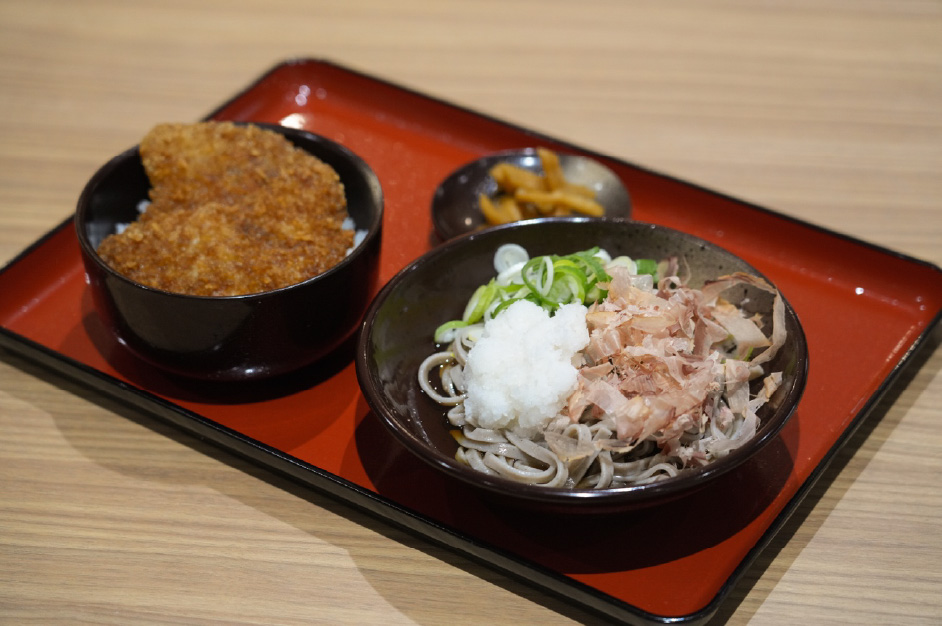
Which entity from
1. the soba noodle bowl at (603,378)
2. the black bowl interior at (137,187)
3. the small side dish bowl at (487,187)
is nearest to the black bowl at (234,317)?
the black bowl interior at (137,187)

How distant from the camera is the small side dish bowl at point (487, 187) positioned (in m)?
2.43

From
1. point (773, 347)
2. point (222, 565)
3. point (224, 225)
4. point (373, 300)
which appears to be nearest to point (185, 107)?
point (224, 225)

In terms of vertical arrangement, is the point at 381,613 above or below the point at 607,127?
below

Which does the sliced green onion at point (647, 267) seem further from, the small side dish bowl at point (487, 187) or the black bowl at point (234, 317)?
the black bowl at point (234, 317)

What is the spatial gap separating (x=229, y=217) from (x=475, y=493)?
0.88m

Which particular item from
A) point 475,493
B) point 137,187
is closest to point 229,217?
point 137,187

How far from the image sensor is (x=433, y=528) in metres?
1.67

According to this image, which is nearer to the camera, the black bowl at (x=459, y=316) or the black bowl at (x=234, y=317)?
the black bowl at (x=459, y=316)

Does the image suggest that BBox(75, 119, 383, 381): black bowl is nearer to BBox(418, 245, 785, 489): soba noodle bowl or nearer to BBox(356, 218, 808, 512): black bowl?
BBox(356, 218, 808, 512): black bowl

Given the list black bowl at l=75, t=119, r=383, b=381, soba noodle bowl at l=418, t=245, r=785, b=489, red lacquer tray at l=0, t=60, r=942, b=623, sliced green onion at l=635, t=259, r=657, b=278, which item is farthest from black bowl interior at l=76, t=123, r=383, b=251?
sliced green onion at l=635, t=259, r=657, b=278

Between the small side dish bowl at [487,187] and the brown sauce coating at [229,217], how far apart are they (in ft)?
1.03

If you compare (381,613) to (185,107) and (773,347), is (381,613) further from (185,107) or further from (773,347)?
(185,107)

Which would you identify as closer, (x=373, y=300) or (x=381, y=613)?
(x=381, y=613)

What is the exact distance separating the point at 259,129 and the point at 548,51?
5.36 feet
